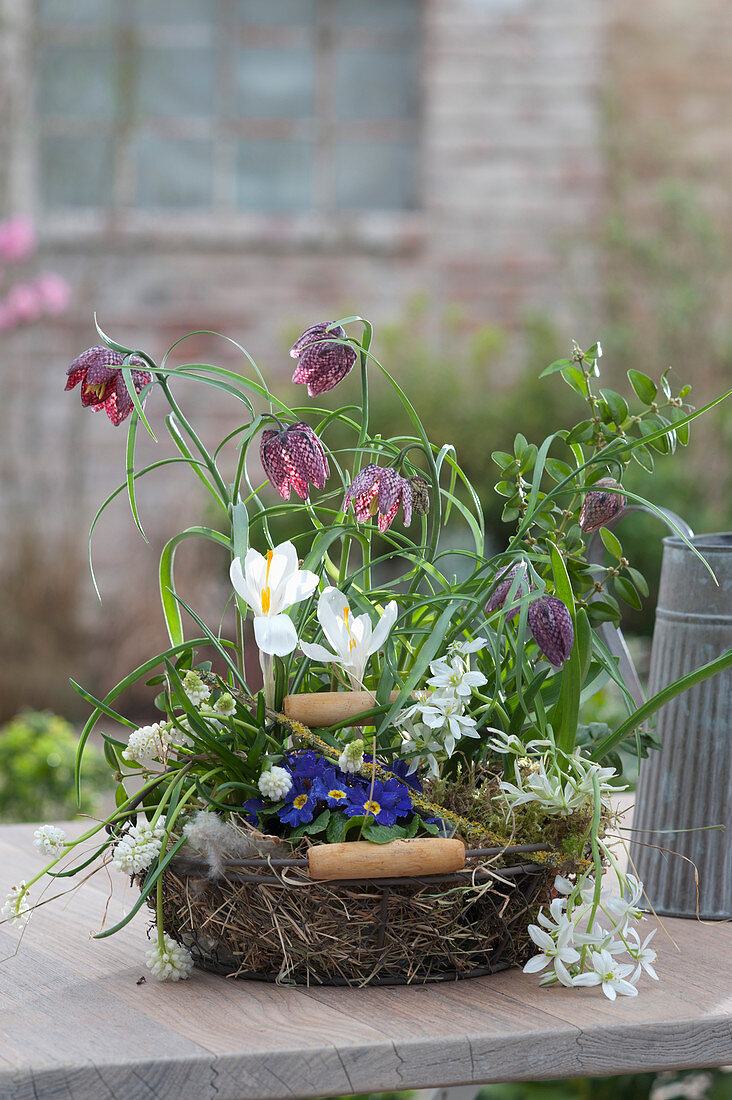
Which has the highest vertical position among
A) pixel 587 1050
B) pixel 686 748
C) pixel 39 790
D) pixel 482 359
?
pixel 482 359

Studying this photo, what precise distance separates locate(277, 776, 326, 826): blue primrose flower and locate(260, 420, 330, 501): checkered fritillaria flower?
0.19m

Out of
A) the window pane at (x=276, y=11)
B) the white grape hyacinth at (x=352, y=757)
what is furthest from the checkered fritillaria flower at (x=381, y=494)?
the window pane at (x=276, y=11)

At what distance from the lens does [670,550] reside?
107 centimetres

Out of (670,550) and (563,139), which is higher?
(563,139)

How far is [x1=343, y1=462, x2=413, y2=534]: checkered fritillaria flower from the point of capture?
2.73 feet

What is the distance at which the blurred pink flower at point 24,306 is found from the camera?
4473 mm

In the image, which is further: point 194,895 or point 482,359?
point 482,359

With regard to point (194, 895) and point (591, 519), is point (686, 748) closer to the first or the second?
point (591, 519)

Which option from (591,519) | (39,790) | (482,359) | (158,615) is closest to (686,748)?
(591,519)

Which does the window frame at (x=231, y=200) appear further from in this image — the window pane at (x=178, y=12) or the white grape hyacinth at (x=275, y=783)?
the white grape hyacinth at (x=275, y=783)

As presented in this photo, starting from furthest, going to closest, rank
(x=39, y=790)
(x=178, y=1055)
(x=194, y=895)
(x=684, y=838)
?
(x=39, y=790) → (x=684, y=838) → (x=194, y=895) → (x=178, y=1055)

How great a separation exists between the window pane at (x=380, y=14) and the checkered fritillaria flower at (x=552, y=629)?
18.0 ft

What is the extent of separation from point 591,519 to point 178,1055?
0.46 m

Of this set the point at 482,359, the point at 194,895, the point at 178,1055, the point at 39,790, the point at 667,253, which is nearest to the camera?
the point at 178,1055
